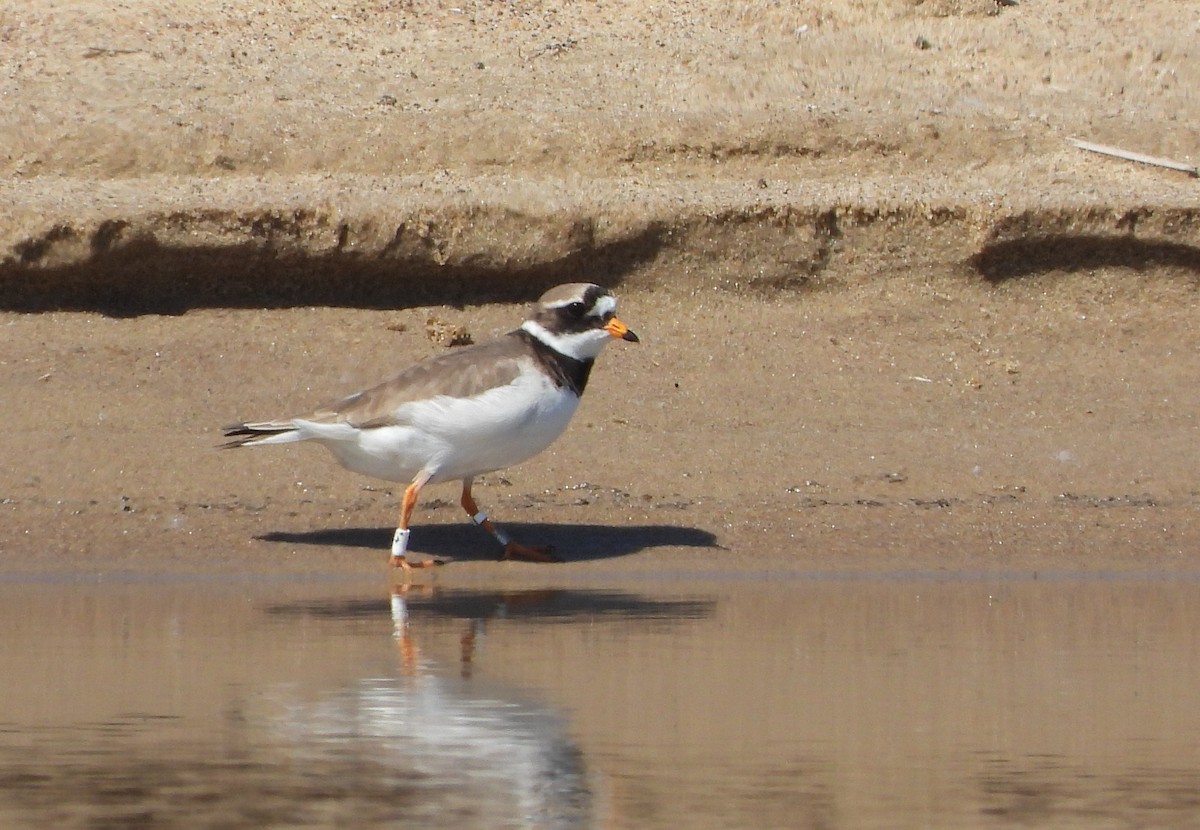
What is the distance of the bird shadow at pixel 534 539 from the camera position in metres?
9.50

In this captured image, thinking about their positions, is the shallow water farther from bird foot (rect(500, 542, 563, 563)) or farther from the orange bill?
the orange bill

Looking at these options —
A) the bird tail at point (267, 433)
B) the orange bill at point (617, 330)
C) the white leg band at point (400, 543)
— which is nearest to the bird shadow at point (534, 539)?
the white leg band at point (400, 543)

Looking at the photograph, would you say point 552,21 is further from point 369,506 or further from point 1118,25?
point 369,506

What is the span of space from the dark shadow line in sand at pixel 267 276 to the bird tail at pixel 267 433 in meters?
2.71

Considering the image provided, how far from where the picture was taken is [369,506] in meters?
9.95

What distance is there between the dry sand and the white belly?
0.44 meters

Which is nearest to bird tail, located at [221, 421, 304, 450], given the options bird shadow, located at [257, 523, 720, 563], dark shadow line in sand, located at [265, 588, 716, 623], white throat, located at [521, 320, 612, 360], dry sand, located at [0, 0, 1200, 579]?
dry sand, located at [0, 0, 1200, 579]

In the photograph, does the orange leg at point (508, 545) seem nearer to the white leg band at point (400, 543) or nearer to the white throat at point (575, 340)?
the white leg band at point (400, 543)

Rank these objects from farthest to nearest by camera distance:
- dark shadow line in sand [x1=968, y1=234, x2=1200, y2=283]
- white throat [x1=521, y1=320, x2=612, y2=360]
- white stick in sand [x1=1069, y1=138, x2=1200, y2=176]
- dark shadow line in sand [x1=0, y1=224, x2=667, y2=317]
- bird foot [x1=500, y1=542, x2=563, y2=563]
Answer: white stick in sand [x1=1069, y1=138, x2=1200, y2=176]
dark shadow line in sand [x1=968, y1=234, x2=1200, y2=283]
dark shadow line in sand [x1=0, y1=224, x2=667, y2=317]
white throat [x1=521, y1=320, x2=612, y2=360]
bird foot [x1=500, y1=542, x2=563, y2=563]

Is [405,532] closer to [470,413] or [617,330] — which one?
[470,413]

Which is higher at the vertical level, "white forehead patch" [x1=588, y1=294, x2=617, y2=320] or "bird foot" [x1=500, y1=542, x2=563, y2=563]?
"white forehead patch" [x1=588, y1=294, x2=617, y2=320]

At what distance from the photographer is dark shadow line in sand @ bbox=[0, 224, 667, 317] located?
39.8 feet

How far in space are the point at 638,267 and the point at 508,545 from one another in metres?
3.64

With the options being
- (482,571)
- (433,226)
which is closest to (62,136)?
(433,226)
